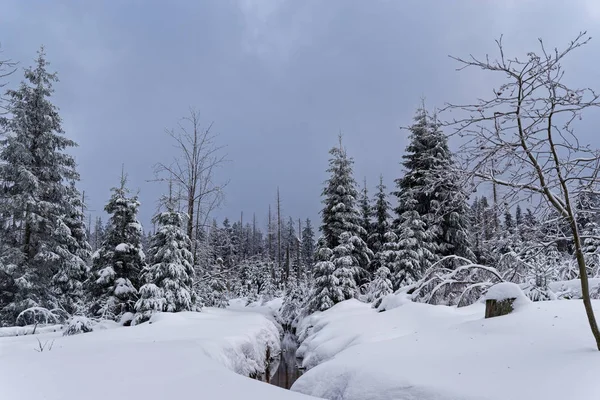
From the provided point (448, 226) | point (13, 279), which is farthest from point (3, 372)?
point (448, 226)

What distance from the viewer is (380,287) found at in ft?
51.2

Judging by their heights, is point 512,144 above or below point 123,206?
below

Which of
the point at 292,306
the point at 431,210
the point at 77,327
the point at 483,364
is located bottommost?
the point at 292,306

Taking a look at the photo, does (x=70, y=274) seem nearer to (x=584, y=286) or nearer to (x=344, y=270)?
(x=344, y=270)

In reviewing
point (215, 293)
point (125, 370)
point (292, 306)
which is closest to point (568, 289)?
point (125, 370)

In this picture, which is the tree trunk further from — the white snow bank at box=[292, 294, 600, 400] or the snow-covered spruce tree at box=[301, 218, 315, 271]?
the snow-covered spruce tree at box=[301, 218, 315, 271]

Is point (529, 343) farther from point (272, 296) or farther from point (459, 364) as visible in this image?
point (272, 296)

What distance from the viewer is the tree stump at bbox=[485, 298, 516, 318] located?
19.7ft

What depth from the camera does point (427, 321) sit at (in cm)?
798

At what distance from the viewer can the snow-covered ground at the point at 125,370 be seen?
3.91 metres

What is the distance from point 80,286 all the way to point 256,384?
14675 mm

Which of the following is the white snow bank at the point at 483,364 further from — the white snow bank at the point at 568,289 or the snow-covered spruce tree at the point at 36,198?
the snow-covered spruce tree at the point at 36,198

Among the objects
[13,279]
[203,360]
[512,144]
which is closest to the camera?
[512,144]

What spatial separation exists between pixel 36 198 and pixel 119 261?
3909mm
